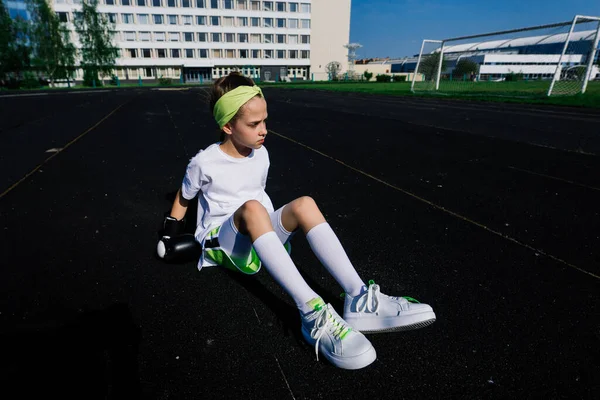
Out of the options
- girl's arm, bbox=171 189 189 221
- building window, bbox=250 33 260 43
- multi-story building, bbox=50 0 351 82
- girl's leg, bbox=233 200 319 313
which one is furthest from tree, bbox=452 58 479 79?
building window, bbox=250 33 260 43

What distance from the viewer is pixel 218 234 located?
2.22 meters

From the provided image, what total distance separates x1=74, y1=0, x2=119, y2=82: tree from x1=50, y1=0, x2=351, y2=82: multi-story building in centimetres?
184

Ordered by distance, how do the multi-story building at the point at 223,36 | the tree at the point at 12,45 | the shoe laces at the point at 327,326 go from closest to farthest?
the shoe laces at the point at 327,326
the tree at the point at 12,45
the multi-story building at the point at 223,36

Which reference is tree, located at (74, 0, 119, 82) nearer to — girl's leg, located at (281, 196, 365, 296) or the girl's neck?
the girl's neck

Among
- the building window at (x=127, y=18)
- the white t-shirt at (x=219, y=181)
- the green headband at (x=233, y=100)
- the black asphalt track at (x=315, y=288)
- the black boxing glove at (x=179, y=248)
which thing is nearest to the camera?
the black asphalt track at (x=315, y=288)

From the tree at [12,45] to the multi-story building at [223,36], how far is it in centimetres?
1032

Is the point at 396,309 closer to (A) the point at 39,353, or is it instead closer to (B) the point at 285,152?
(A) the point at 39,353

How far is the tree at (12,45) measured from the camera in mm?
46156

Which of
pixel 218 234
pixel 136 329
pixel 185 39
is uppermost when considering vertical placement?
pixel 185 39

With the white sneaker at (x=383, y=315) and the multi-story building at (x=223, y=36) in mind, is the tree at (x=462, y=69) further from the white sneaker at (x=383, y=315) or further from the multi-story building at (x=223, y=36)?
the multi-story building at (x=223, y=36)

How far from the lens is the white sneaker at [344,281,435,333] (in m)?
1.80

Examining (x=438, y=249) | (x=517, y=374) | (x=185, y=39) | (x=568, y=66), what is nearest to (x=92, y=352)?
(x=517, y=374)

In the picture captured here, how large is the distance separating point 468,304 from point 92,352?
2082mm

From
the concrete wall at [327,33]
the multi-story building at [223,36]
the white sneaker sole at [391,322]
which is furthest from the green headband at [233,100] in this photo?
the concrete wall at [327,33]
